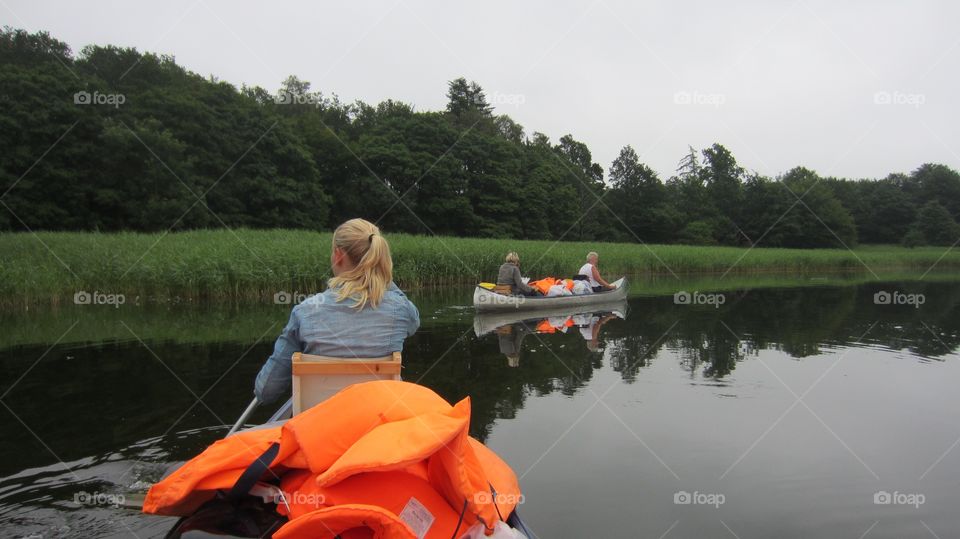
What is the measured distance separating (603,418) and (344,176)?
47.7 meters

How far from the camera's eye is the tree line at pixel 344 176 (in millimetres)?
34406

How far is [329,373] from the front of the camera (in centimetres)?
321

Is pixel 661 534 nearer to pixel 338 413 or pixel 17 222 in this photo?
pixel 338 413

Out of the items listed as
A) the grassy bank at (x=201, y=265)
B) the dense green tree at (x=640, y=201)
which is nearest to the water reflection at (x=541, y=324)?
the grassy bank at (x=201, y=265)

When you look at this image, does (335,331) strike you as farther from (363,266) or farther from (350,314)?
(363,266)

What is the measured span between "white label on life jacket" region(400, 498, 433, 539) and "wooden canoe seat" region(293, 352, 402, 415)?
89 cm

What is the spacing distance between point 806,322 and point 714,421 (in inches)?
370

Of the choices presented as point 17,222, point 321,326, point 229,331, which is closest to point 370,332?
point 321,326

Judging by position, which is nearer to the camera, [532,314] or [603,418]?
[603,418]

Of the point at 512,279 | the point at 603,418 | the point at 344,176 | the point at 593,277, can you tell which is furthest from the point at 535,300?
the point at 344,176

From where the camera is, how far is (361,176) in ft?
167

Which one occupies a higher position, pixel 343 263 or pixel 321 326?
pixel 343 263

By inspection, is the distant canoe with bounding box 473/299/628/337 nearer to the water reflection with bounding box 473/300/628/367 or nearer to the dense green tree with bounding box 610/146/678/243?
the water reflection with bounding box 473/300/628/367

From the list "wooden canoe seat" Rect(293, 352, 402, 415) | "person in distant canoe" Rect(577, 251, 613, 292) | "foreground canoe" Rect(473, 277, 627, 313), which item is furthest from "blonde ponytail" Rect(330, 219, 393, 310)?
"person in distant canoe" Rect(577, 251, 613, 292)
